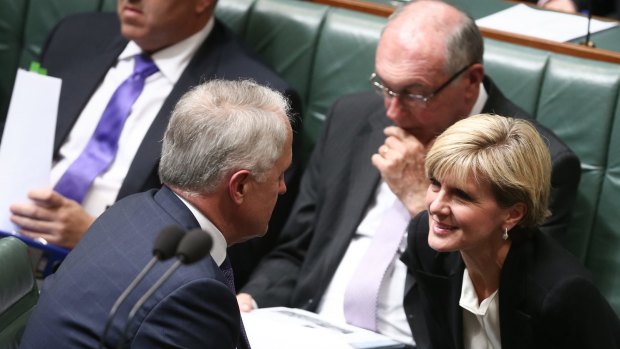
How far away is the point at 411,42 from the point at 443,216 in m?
0.64

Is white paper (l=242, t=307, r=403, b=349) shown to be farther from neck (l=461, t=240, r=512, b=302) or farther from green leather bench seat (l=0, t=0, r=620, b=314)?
green leather bench seat (l=0, t=0, r=620, b=314)

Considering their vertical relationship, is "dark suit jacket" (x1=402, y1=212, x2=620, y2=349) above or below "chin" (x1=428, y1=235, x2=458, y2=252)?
below

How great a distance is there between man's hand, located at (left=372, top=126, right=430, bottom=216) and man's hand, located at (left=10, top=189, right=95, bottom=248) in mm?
888

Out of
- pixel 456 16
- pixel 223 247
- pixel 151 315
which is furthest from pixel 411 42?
pixel 151 315

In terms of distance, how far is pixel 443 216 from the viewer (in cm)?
246

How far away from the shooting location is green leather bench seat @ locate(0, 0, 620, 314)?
10.1ft

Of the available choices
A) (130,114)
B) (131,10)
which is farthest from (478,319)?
(131,10)

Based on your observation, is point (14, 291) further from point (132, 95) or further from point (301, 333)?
point (132, 95)

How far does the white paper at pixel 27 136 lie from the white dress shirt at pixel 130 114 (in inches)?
7.4

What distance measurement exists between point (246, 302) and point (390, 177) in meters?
0.51

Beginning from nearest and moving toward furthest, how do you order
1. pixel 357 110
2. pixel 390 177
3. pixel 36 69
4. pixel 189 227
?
pixel 189 227 < pixel 390 177 < pixel 357 110 < pixel 36 69

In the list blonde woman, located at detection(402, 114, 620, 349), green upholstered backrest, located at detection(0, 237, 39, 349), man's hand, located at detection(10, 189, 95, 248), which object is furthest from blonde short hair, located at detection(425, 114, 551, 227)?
man's hand, located at detection(10, 189, 95, 248)

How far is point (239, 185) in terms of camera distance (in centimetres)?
212

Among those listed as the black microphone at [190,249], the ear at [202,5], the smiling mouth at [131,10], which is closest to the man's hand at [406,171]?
the ear at [202,5]
